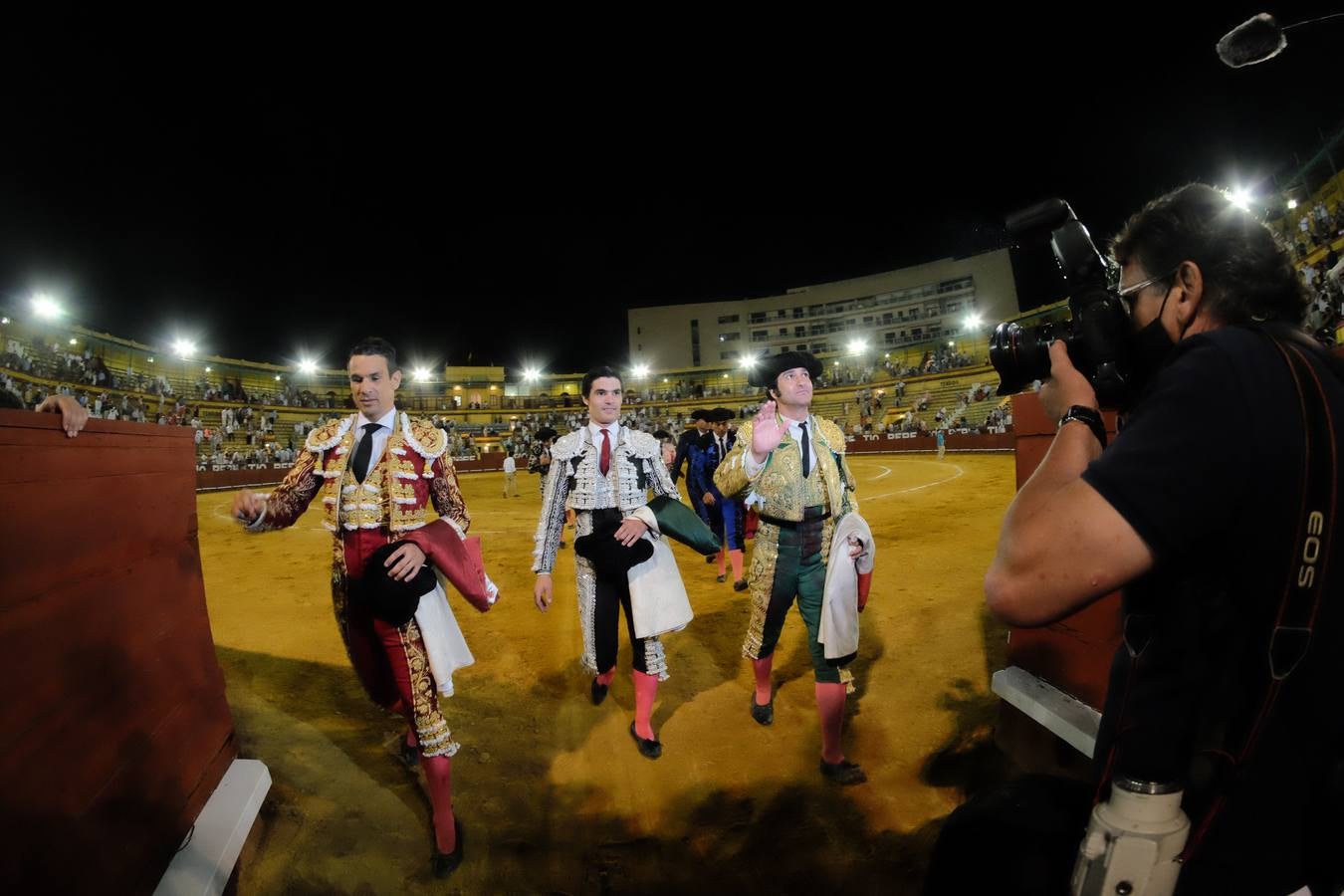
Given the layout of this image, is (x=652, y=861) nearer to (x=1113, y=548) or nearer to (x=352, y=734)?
(x=352, y=734)

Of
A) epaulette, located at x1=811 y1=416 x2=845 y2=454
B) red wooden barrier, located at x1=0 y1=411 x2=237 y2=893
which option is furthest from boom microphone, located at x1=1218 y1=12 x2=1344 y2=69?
red wooden barrier, located at x1=0 y1=411 x2=237 y2=893

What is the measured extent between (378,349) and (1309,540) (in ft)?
10.3

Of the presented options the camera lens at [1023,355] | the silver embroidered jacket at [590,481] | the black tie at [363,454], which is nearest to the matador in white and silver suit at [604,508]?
the silver embroidered jacket at [590,481]

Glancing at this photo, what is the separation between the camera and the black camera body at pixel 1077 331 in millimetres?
1044

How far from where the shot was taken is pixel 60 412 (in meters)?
1.77

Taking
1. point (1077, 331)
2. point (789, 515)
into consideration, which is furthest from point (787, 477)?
point (1077, 331)

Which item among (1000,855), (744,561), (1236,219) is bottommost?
(744,561)

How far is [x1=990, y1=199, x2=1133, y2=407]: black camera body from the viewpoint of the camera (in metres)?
1.04

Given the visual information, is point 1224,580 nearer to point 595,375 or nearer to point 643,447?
point 643,447

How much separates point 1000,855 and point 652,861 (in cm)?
182

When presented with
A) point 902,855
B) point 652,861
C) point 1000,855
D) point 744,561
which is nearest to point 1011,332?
point 1000,855

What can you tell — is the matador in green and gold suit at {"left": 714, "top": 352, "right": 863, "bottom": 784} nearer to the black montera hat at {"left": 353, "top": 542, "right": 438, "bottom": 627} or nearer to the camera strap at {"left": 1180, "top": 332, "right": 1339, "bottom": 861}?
the black montera hat at {"left": 353, "top": 542, "right": 438, "bottom": 627}

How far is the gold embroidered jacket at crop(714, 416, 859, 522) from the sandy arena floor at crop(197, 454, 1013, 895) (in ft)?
4.43

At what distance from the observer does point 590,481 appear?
3.29 metres
